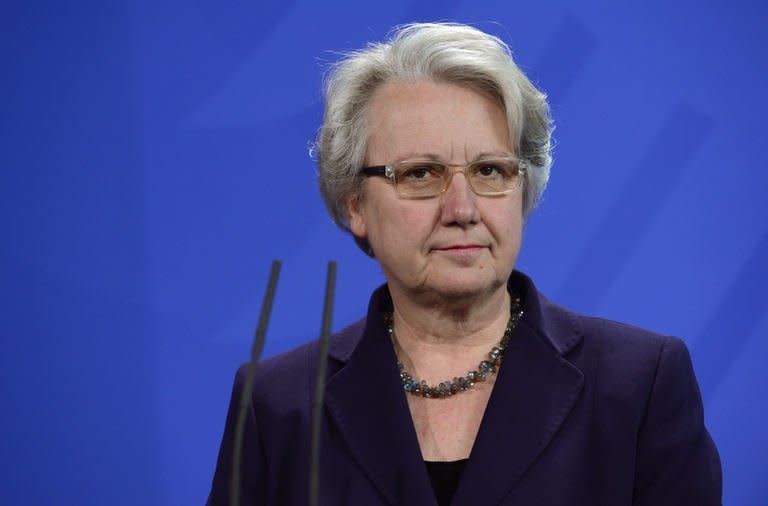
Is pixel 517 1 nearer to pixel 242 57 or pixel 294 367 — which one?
pixel 242 57

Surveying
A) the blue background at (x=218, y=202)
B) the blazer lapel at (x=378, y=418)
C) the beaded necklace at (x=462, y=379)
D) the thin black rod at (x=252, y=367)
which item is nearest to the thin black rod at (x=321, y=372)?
the thin black rod at (x=252, y=367)

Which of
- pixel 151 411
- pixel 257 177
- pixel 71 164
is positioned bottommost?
pixel 151 411

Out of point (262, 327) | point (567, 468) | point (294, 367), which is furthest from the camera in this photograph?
point (294, 367)

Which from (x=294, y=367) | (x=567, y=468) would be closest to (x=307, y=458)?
(x=294, y=367)

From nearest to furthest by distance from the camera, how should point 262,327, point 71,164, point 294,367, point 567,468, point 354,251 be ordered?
point 262,327
point 567,468
point 294,367
point 71,164
point 354,251

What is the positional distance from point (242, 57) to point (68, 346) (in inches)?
28.5

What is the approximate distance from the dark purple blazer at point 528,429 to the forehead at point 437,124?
0.88 feet

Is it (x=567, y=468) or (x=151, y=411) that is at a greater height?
(x=567, y=468)

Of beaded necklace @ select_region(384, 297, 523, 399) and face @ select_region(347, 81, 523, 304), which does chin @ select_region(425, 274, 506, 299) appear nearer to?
face @ select_region(347, 81, 523, 304)

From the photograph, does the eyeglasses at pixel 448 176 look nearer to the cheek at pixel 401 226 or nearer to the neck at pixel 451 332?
the cheek at pixel 401 226

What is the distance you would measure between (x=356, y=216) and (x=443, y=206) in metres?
0.24

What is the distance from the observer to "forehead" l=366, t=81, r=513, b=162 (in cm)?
156

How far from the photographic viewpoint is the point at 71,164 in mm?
2232

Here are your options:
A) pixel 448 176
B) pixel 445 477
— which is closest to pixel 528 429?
pixel 445 477
